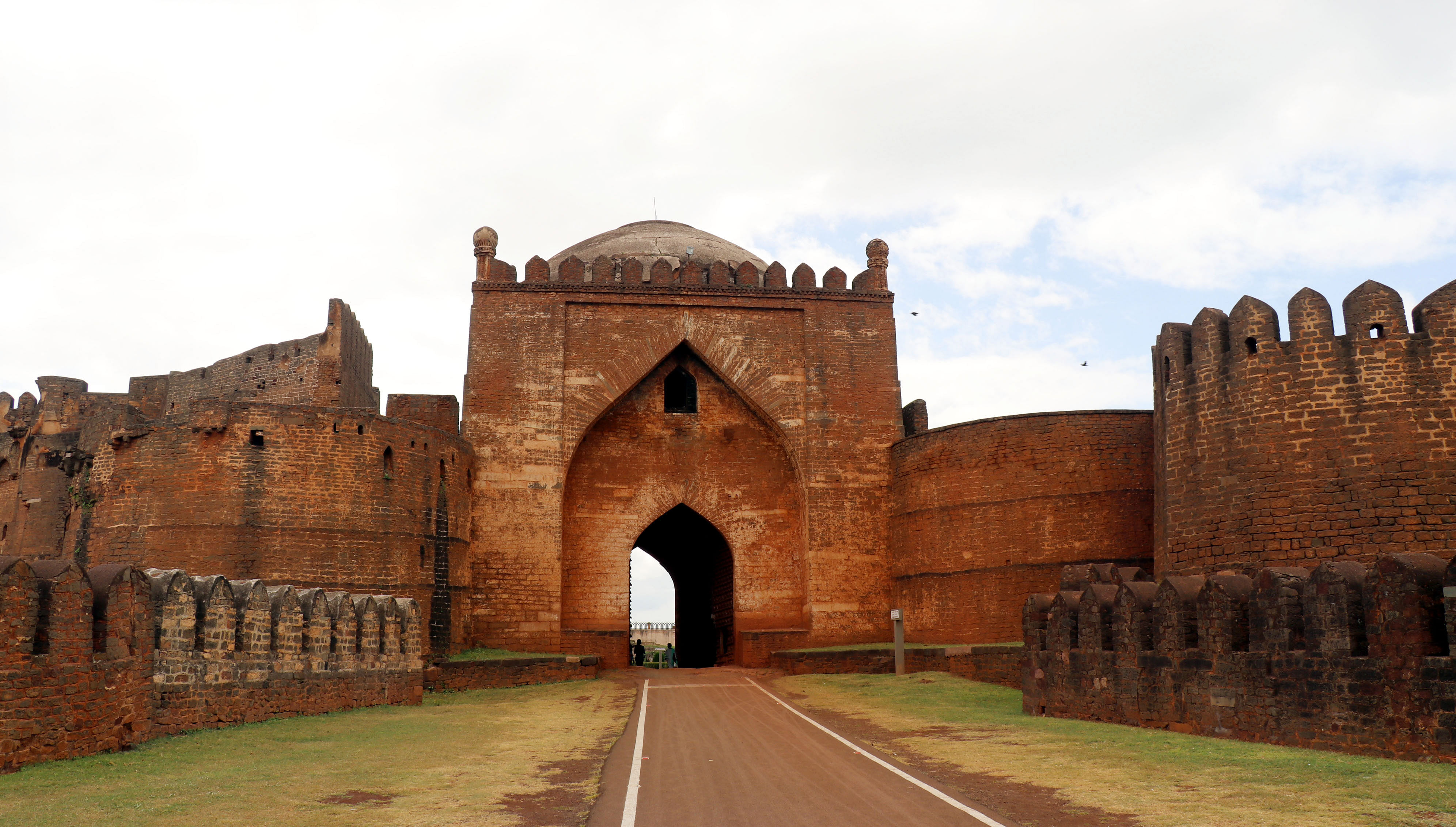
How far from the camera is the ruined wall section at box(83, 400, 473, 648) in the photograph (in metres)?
17.9

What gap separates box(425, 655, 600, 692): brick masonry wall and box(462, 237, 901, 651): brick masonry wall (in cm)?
165

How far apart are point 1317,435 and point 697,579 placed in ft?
62.0

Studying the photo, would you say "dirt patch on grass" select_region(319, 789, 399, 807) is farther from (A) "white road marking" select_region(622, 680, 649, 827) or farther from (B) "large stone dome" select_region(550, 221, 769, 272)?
(B) "large stone dome" select_region(550, 221, 769, 272)

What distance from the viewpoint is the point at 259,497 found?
712 inches

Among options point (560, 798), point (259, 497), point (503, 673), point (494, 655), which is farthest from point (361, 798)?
point (494, 655)

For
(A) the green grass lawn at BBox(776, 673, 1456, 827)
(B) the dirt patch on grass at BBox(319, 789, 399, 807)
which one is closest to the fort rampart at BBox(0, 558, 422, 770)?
(B) the dirt patch on grass at BBox(319, 789, 399, 807)

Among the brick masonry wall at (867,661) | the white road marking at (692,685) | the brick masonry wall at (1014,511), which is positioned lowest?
the white road marking at (692,685)

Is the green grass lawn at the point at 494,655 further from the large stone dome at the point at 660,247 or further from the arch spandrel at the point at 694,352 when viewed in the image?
the large stone dome at the point at 660,247

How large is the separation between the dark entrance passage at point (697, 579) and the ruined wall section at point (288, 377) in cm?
776

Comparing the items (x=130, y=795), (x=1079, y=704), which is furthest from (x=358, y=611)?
(x=1079, y=704)

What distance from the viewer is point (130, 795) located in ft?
24.4

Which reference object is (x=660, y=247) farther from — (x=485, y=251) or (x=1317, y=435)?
(x=1317, y=435)

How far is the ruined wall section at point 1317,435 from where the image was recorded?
13.2m

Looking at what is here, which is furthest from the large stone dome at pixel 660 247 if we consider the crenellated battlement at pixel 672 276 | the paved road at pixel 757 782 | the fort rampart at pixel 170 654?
the paved road at pixel 757 782
